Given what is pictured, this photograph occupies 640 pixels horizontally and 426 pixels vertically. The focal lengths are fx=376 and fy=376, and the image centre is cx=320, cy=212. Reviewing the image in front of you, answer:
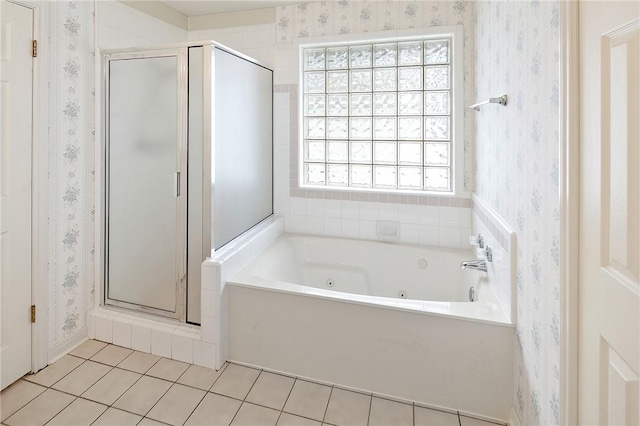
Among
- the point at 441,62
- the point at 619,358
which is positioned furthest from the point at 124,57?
the point at 619,358

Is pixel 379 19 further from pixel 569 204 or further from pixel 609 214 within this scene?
pixel 609 214

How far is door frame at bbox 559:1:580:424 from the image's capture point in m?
1.07

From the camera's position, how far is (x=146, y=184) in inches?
91.5

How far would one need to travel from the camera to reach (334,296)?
1.99 m

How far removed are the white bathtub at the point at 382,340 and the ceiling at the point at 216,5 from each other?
2014mm

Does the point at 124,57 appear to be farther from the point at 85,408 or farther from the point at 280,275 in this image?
the point at 85,408

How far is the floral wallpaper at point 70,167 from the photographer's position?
211 centimetres

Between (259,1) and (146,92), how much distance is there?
1257 mm

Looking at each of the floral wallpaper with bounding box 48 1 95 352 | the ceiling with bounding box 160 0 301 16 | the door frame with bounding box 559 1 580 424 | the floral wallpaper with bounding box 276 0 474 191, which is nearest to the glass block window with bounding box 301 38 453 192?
the floral wallpaper with bounding box 276 0 474 191

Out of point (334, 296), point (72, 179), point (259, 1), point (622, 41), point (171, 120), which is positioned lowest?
point (334, 296)

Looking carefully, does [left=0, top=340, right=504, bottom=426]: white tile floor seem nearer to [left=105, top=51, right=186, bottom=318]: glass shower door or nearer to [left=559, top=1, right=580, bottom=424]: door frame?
[left=105, top=51, right=186, bottom=318]: glass shower door

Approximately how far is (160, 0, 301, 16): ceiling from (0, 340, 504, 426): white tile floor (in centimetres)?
263

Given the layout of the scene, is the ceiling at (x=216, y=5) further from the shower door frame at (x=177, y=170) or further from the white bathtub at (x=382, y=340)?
the white bathtub at (x=382, y=340)

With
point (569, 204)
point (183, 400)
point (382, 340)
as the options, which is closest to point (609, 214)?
point (569, 204)
